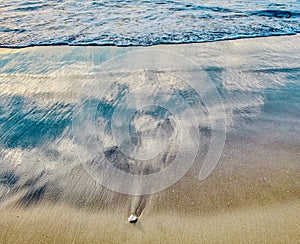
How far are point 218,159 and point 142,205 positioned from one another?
67 centimetres

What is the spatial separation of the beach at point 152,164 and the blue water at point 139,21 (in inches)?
43.8

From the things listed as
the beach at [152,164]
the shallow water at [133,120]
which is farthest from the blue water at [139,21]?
the beach at [152,164]

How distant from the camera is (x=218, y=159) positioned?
6.39ft

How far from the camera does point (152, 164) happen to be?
6.29 ft

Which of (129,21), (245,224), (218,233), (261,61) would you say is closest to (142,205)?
(218,233)

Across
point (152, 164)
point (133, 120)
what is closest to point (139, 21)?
point (133, 120)

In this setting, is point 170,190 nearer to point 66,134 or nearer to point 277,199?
point 277,199

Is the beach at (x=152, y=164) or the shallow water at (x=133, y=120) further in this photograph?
the shallow water at (x=133, y=120)

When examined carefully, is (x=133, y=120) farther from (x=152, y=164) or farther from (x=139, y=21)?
(x=139, y=21)

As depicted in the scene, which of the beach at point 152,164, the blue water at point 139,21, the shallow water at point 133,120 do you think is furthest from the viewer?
the blue water at point 139,21

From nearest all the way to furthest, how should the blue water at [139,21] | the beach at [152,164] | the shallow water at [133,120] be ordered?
the beach at [152,164] → the shallow water at [133,120] → the blue water at [139,21]

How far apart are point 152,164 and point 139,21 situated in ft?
12.8

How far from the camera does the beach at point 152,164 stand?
150cm

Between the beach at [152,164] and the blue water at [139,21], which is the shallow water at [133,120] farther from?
the blue water at [139,21]
